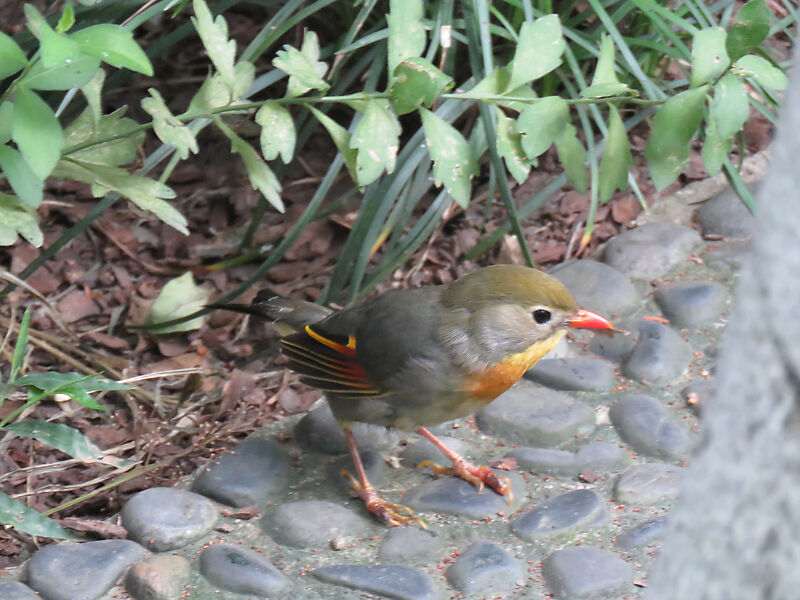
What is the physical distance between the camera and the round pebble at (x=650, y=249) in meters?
4.22

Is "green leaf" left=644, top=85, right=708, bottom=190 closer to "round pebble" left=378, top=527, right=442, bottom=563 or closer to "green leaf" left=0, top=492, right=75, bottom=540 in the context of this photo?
"round pebble" left=378, top=527, right=442, bottom=563

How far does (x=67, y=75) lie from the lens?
2227 mm

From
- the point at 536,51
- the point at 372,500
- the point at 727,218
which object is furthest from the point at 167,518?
the point at 727,218

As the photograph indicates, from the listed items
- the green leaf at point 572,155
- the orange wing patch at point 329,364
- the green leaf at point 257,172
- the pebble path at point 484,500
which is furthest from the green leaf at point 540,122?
the orange wing patch at point 329,364

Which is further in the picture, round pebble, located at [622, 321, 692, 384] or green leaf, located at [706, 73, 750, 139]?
round pebble, located at [622, 321, 692, 384]

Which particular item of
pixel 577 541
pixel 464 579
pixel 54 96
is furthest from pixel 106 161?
pixel 577 541

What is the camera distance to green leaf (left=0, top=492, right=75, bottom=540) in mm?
2670

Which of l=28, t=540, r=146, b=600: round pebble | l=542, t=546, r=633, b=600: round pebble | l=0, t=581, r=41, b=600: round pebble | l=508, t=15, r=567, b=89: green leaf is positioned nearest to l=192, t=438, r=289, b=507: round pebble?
l=28, t=540, r=146, b=600: round pebble

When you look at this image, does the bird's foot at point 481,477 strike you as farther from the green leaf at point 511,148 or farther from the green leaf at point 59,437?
the green leaf at point 59,437

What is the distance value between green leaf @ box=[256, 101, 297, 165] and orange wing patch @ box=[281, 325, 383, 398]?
32.5 inches

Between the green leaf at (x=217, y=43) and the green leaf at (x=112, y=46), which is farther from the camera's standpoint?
the green leaf at (x=217, y=43)

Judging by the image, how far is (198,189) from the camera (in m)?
4.75

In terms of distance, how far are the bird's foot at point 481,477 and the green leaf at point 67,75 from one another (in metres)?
1.74

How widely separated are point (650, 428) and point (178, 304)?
1.90 m
